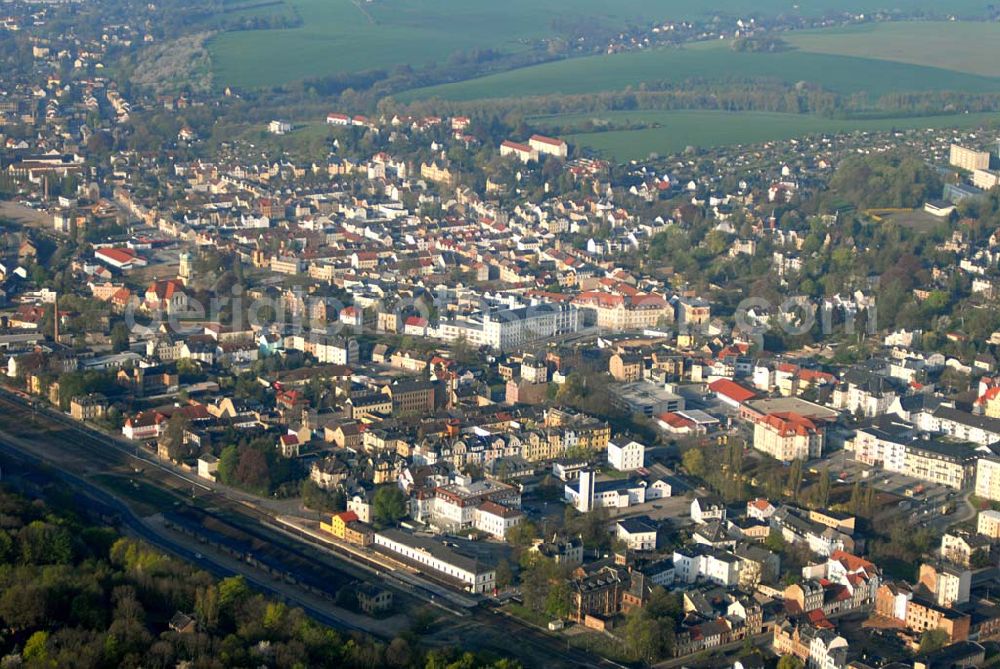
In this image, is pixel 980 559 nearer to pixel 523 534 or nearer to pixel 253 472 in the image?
pixel 523 534

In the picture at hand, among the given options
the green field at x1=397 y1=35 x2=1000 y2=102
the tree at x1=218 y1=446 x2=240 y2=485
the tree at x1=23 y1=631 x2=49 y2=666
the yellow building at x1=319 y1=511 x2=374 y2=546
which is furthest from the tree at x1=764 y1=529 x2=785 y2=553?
the green field at x1=397 y1=35 x2=1000 y2=102

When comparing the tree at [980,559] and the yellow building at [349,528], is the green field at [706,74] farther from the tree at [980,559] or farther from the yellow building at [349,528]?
the tree at [980,559]

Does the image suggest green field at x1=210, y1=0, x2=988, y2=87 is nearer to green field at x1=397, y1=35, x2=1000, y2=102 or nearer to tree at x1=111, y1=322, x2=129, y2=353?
green field at x1=397, y1=35, x2=1000, y2=102

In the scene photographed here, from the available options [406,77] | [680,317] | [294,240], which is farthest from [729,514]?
[406,77]

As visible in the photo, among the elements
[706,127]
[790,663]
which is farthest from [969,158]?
[790,663]

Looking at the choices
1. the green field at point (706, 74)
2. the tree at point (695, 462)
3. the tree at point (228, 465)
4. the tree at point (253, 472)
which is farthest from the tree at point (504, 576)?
the green field at point (706, 74)

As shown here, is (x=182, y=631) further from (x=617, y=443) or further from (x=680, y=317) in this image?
(x=680, y=317)
